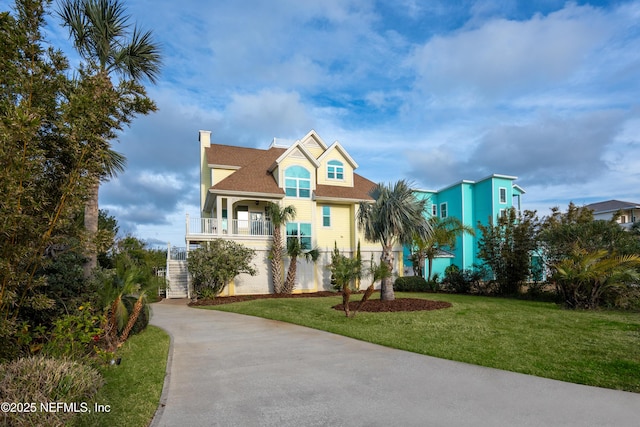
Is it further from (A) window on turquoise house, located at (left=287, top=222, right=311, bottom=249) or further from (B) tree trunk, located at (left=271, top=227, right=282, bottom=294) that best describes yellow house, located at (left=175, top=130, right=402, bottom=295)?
(B) tree trunk, located at (left=271, top=227, right=282, bottom=294)

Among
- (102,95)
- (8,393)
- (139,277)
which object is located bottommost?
(8,393)

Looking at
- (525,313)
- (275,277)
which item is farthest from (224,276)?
(525,313)

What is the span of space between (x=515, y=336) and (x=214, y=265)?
13.6m

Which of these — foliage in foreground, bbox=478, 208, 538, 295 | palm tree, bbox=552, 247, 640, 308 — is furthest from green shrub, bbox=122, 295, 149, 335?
foliage in foreground, bbox=478, 208, 538, 295

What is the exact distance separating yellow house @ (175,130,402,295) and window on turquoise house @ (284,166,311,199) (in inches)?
2.4

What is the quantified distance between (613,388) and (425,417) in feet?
10.0

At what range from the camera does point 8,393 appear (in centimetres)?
403

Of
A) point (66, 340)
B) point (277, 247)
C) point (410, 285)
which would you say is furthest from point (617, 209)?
point (66, 340)

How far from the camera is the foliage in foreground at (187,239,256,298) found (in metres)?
17.6

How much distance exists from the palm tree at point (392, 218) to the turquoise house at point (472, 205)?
1546cm

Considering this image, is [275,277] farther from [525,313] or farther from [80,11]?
[80,11]

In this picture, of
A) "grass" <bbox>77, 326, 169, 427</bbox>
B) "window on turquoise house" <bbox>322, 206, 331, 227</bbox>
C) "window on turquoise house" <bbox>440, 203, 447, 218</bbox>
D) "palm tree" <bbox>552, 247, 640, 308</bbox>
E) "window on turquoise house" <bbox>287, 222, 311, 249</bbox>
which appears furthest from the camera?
"window on turquoise house" <bbox>440, 203, 447, 218</bbox>

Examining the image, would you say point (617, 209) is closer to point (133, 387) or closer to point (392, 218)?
point (392, 218)

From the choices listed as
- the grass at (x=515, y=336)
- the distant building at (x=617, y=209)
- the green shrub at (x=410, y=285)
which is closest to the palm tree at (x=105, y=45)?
the grass at (x=515, y=336)
